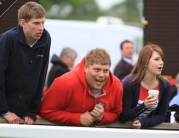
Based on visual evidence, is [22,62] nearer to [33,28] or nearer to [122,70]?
[33,28]

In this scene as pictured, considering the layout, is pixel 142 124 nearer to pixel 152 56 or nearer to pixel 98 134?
pixel 152 56

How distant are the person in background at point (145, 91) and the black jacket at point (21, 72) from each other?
0.88 meters

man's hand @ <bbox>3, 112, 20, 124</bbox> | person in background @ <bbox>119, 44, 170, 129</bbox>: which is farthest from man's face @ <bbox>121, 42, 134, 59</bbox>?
man's hand @ <bbox>3, 112, 20, 124</bbox>

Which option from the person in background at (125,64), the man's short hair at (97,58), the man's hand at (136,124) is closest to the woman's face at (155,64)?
the man's hand at (136,124)

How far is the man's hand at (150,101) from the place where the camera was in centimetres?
551

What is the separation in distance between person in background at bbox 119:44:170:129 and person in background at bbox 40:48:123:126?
0.27 m

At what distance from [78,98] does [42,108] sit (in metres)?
0.35

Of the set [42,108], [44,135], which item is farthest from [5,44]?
[44,135]

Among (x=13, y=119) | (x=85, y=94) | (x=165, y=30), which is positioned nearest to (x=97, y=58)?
(x=85, y=94)

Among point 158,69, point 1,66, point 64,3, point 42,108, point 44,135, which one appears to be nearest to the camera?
point 44,135

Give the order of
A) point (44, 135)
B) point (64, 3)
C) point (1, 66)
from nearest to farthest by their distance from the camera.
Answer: point (44, 135) < point (1, 66) < point (64, 3)

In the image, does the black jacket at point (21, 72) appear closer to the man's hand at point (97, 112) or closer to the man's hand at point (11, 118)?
the man's hand at point (11, 118)

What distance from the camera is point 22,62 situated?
17.2 feet

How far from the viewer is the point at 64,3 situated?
42.0 m
